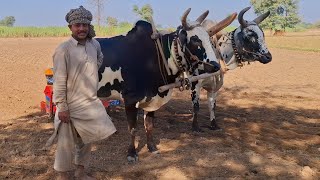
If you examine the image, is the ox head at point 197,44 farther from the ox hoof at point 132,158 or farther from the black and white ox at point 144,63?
the ox hoof at point 132,158

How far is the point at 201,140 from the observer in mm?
5789

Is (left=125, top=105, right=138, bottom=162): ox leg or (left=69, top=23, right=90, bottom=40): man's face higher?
(left=69, top=23, right=90, bottom=40): man's face

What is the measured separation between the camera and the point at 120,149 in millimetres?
5270

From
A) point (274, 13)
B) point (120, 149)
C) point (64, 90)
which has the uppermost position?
point (274, 13)

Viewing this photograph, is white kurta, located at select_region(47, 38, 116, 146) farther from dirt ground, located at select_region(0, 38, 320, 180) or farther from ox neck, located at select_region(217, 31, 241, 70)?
ox neck, located at select_region(217, 31, 241, 70)

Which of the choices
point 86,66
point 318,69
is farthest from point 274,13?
point 86,66

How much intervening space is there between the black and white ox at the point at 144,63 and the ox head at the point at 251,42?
5.16 ft

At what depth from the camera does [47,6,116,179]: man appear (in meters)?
3.49

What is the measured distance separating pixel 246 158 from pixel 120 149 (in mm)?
1658

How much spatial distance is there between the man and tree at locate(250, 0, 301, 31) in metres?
56.8

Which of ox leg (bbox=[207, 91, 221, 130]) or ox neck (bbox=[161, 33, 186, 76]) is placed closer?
ox neck (bbox=[161, 33, 186, 76])

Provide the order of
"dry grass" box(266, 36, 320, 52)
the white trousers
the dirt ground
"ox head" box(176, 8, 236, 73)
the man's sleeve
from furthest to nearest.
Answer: "dry grass" box(266, 36, 320, 52)
"ox head" box(176, 8, 236, 73)
the dirt ground
the white trousers
the man's sleeve

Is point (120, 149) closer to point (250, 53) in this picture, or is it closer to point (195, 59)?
point (195, 59)

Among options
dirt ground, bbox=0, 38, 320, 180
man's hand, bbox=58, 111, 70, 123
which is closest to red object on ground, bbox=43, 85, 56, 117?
dirt ground, bbox=0, 38, 320, 180
